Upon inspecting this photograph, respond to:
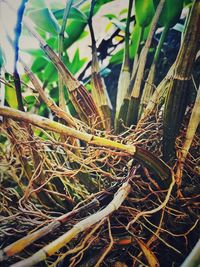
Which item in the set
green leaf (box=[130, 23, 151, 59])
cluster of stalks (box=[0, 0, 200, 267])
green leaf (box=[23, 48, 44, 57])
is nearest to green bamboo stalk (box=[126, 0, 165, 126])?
cluster of stalks (box=[0, 0, 200, 267])

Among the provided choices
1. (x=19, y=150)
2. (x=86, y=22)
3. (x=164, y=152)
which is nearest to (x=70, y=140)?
(x=19, y=150)

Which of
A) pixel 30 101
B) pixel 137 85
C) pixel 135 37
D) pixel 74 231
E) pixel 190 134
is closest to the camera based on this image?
pixel 74 231

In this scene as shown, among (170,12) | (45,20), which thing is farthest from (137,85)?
(45,20)

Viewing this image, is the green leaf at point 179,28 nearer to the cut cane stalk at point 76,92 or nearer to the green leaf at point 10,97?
the cut cane stalk at point 76,92

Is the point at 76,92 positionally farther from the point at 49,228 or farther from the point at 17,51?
the point at 49,228

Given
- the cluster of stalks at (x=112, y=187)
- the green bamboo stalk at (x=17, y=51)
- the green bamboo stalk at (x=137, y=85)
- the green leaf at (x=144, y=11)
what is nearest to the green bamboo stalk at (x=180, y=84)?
the cluster of stalks at (x=112, y=187)

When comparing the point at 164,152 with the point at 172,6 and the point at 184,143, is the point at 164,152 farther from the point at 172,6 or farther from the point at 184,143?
the point at 172,6
